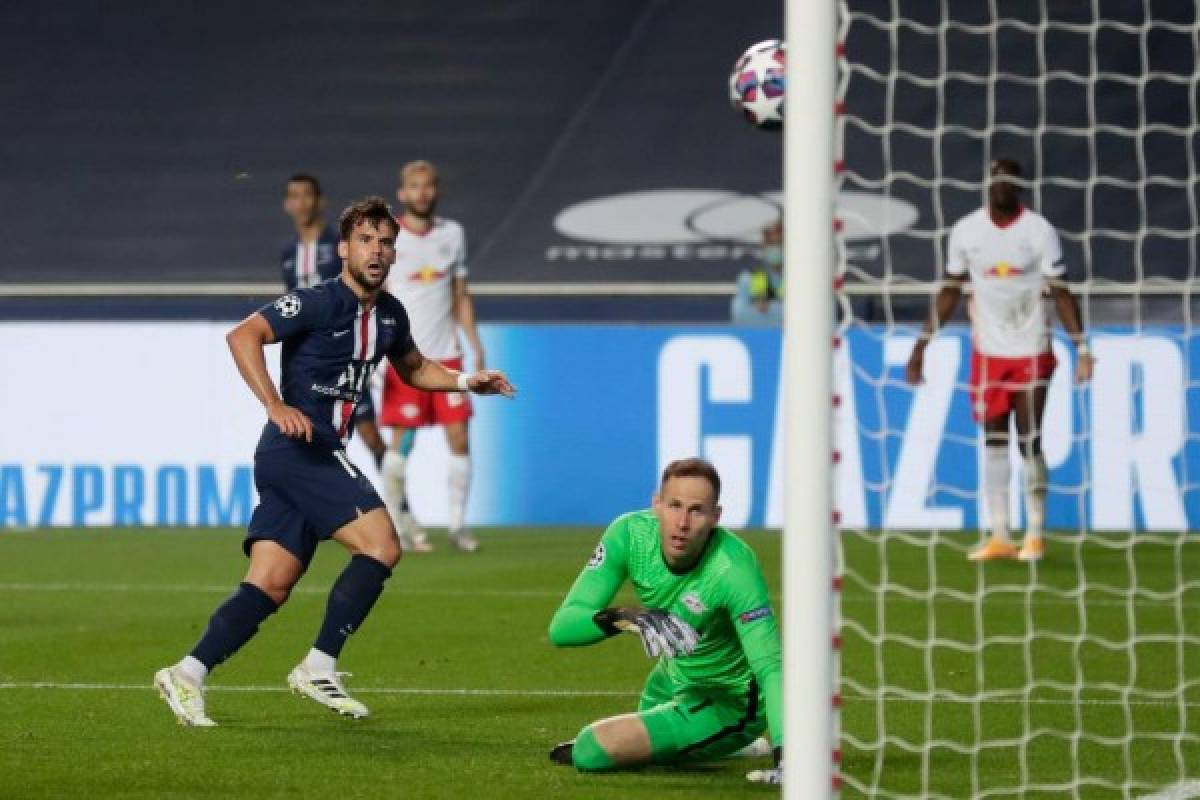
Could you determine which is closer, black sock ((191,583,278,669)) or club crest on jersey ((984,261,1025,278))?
black sock ((191,583,278,669))

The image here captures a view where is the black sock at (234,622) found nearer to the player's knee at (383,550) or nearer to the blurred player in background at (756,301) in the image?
the player's knee at (383,550)

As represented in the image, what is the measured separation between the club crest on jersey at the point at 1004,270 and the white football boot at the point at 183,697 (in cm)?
635

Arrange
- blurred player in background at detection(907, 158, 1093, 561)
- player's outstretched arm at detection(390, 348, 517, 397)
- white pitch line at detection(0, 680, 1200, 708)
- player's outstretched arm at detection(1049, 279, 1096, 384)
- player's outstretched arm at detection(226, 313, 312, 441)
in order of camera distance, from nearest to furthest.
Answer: player's outstretched arm at detection(226, 313, 312, 441) → player's outstretched arm at detection(390, 348, 517, 397) → white pitch line at detection(0, 680, 1200, 708) → player's outstretched arm at detection(1049, 279, 1096, 384) → blurred player in background at detection(907, 158, 1093, 561)

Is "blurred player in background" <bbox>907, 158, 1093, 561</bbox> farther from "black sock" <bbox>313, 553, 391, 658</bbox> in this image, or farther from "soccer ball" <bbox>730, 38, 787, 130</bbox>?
"black sock" <bbox>313, 553, 391, 658</bbox>

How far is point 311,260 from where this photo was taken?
1220 cm

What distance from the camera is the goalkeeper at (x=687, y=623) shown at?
5.69 m

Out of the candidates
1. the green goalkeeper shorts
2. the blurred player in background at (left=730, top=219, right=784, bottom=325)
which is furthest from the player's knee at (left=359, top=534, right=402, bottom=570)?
the blurred player in background at (left=730, top=219, right=784, bottom=325)

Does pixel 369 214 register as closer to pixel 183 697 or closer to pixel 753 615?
pixel 183 697

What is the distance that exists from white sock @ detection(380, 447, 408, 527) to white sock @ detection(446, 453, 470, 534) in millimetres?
304

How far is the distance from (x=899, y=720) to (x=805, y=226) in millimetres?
2528

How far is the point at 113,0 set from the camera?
19.3 m

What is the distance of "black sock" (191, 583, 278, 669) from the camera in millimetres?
6683

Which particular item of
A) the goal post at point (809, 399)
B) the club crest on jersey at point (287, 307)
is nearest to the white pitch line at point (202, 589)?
the club crest on jersey at point (287, 307)

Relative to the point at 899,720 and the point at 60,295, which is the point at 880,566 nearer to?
the point at 899,720
